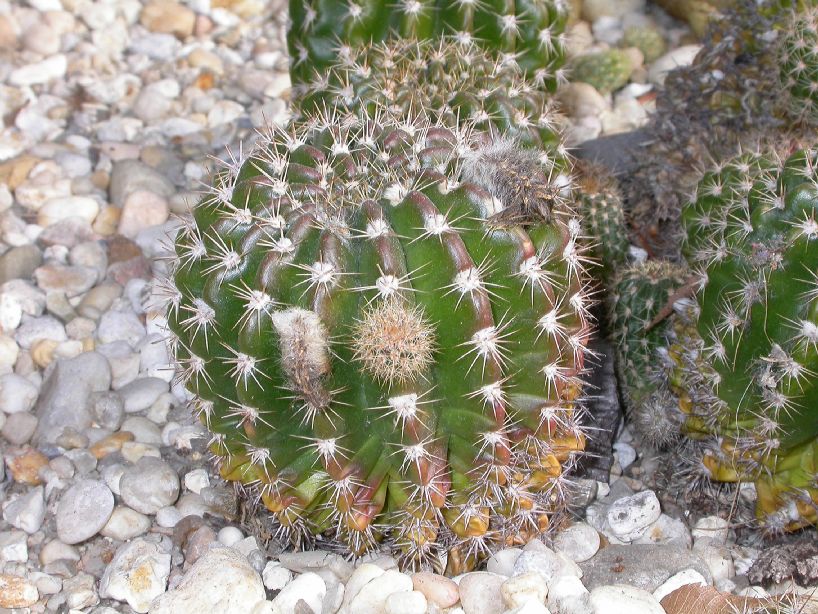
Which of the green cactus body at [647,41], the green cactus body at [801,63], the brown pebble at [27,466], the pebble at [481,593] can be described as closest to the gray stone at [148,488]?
the brown pebble at [27,466]

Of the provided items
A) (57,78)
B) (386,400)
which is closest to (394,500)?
(386,400)

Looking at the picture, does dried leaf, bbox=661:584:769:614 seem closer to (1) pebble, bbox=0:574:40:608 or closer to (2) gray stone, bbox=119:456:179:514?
(2) gray stone, bbox=119:456:179:514

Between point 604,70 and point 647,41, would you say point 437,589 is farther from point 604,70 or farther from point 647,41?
point 647,41

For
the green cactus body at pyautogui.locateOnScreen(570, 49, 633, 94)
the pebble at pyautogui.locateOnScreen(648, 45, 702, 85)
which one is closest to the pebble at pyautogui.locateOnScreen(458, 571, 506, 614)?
the green cactus body at pyautogui.locateOnScreen(570, 49, 633, 94)

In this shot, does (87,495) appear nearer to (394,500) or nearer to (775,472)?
(394,500)

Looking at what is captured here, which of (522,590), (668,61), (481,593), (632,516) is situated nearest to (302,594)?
(481,593)
